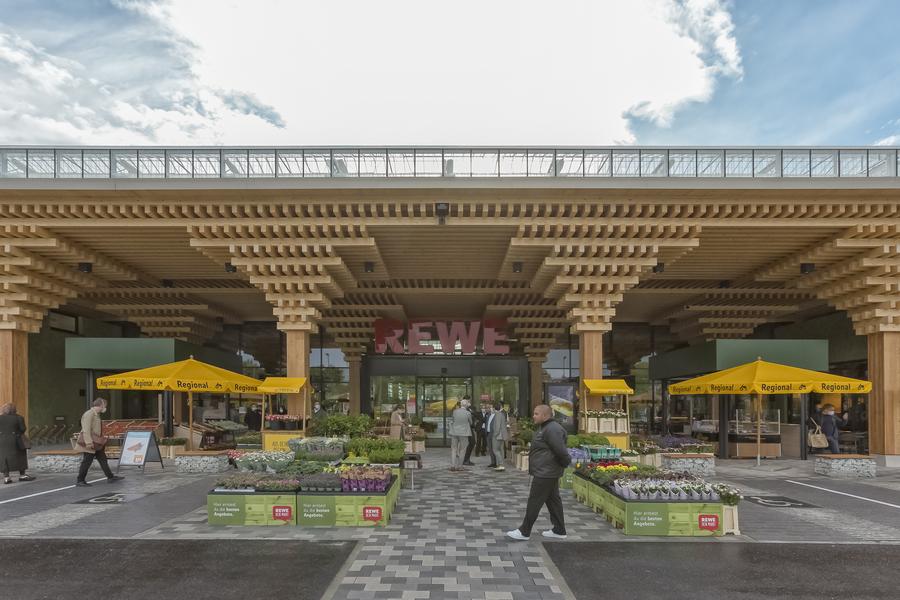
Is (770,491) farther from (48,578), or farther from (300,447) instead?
(48,578)

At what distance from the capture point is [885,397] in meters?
16.2

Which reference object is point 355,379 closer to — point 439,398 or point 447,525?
point 439,398

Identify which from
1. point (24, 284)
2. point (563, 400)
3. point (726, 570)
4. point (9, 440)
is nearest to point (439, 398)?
point (563, 400)

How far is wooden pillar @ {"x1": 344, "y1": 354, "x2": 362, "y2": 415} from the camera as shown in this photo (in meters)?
24.6

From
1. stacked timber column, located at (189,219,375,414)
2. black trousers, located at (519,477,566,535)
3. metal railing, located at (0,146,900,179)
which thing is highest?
metal railing, located at (0,146,900,179)

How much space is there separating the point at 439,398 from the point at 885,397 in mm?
13608

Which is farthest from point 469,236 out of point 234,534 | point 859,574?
point 859,574

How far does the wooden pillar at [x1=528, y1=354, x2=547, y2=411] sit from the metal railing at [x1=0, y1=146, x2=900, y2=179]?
420 inches

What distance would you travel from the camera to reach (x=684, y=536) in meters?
8.23

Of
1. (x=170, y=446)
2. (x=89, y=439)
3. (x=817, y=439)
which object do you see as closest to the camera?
(x=89, y=439)

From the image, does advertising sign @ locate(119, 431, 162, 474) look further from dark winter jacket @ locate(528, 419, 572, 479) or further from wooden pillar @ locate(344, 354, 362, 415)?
wooden pillar @ locate(344, 354, 362, 415)

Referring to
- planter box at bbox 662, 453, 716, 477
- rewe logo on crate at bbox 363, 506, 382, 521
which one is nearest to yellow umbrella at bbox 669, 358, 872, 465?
planter box at bbox 662, 453, 716, 477

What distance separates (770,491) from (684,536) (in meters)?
5.08

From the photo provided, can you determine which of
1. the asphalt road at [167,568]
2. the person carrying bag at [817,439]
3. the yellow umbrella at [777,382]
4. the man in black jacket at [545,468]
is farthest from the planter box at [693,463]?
the asphalt road at [167,568]
